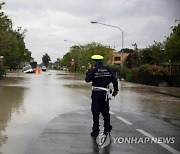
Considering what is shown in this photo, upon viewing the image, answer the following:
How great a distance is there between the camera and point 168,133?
9367 mm

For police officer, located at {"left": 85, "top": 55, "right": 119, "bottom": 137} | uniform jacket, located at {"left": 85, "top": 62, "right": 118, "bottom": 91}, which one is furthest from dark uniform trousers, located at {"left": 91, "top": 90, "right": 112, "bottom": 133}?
uniform jacket, located at {"left": 85, "top": 62, "right": 118, "bottom": 91}

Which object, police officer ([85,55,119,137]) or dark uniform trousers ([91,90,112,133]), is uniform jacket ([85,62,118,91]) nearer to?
police officer ([85,55,119,137])

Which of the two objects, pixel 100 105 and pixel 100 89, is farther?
pixel 100 105

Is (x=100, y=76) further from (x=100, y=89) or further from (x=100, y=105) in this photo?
(x=100, y=105)

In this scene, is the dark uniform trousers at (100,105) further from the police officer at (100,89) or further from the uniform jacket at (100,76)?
the uniform jacket at (100,76)

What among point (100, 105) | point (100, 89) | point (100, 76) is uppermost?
point (100, 76)

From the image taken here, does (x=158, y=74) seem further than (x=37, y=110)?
Yes

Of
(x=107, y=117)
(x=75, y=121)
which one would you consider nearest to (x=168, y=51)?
(x=75, y=121)

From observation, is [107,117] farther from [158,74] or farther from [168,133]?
[158,74]

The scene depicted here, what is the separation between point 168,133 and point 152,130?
520 mm

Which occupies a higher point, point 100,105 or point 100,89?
point 100,89

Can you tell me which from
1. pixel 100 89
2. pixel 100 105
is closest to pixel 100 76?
pixel 100 89

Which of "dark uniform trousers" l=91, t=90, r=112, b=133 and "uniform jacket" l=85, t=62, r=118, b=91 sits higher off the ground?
"uniform jacket" l=85, t=62, r=118, b=91

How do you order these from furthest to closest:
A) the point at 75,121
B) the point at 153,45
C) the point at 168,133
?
1. the point at 153,45
2. the point at 75,121
3. the point at 168,133
